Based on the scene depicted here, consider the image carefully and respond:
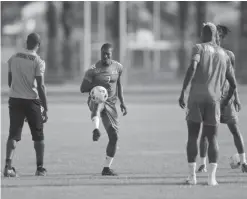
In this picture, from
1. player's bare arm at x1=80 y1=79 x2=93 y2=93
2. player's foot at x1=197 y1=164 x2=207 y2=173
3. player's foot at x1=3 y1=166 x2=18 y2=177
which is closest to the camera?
player's foot at x1=3 y1=166 x2=18 y2=177

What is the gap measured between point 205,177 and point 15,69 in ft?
9.09

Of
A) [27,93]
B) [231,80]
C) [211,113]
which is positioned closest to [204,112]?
[211,113]

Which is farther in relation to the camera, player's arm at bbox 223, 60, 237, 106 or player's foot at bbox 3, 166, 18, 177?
player's foot at bbox 3, 166, 18, 177

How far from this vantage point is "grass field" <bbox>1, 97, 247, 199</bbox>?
30.1 ft

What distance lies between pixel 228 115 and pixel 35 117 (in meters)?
2.58

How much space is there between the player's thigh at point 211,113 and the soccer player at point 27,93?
2154 mm

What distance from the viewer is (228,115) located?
36.9ft

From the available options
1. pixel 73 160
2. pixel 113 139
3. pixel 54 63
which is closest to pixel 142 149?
pixel 73 160

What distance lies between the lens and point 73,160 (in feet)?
41.9

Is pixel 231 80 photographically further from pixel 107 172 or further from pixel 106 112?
pixel 107 172

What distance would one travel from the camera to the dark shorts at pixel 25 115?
10.7 metres

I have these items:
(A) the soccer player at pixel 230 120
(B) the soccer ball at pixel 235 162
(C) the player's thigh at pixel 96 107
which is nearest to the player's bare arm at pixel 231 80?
(A) the soccer player at pixel 230 120

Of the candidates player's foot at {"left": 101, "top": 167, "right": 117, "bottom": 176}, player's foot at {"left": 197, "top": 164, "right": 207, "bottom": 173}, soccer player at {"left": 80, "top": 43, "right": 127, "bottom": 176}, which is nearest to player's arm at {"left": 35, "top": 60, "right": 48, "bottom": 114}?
soccer player at {"left": 80, "top": 43, "right": 127, "bottom": 176}

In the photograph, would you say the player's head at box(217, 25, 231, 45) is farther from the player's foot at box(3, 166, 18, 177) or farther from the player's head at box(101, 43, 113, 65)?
the player's foot at box(3, 166, 18, 177)
